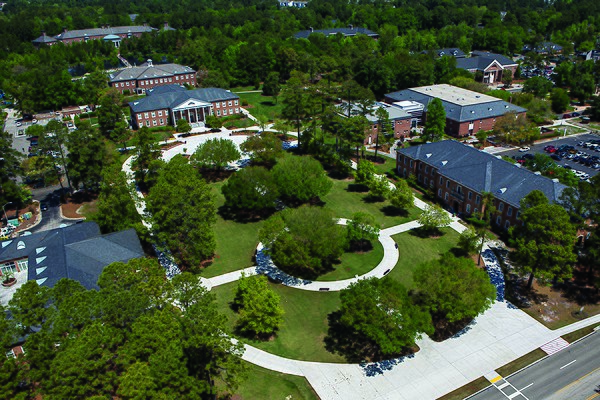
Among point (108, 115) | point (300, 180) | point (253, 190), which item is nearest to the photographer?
point (253, 190)

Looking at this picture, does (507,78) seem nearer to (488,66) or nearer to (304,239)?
(488,66)

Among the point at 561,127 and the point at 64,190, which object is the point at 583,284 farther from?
the point at 64,190

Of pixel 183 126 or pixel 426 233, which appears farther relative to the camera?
pixel 183 126

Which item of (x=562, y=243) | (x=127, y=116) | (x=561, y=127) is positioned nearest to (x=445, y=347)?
(x=562, y=243)

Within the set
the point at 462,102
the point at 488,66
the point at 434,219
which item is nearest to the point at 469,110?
the point at 462,102

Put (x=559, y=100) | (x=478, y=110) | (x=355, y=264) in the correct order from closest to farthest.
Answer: (x=355, y=264) → (x=478, y=110) → (x=559, y=100)

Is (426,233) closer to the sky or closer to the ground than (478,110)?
closer to the ground

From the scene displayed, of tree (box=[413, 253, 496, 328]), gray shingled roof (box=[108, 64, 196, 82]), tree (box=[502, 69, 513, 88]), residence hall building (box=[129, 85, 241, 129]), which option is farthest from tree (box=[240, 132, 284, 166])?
tree (box=[502, 69, 513, 88])

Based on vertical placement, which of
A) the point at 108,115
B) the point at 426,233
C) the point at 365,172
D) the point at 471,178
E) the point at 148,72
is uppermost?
the point at 148,72
